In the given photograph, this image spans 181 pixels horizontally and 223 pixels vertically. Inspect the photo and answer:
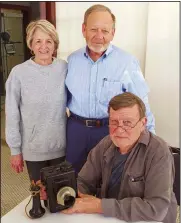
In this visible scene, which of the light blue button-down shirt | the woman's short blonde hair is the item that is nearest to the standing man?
the light blue button-down shirt

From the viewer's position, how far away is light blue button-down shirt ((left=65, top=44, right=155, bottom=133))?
1.64 m

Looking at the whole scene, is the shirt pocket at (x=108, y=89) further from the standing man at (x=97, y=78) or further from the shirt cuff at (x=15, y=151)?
the shirt cuff at (x=15, y=151)

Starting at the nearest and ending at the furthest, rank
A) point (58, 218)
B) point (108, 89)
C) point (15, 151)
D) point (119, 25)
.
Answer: point (58, 218) < point (108, 89) < point (15, 151) < point (119, 25)

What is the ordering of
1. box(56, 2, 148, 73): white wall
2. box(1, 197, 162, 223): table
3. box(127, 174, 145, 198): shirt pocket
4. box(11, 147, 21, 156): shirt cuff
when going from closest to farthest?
box(1, 197, 162, 223): table
box(127, 174, 145, 198): shirt pocket
box(11, 147, 21, 156): shirt cuff
box(56, 2, 148, 73): white wall

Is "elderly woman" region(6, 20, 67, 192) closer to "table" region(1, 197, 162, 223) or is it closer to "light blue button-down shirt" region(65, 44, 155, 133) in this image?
"light blue button-down shirt" region(65, 44, 155, 133)

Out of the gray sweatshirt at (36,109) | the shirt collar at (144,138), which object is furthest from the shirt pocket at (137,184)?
the gray sweatshirt at (36,109)

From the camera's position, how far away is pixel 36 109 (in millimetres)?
1660

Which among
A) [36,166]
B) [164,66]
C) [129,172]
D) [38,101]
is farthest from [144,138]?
[164,66]

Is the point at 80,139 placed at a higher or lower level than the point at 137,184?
higher

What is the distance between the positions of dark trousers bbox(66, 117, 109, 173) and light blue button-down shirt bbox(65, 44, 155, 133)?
0.25 ft

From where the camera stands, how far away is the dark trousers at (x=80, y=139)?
1660 mm

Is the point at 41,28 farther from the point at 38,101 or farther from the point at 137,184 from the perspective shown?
the point at 137,184

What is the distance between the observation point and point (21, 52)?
10.2 feet

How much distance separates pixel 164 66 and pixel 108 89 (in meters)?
1.05
